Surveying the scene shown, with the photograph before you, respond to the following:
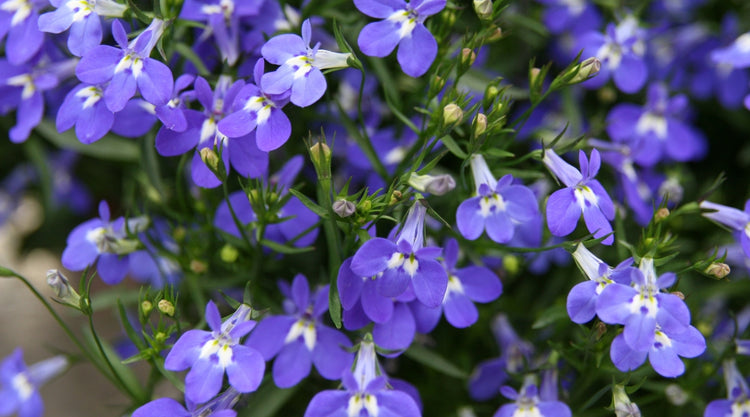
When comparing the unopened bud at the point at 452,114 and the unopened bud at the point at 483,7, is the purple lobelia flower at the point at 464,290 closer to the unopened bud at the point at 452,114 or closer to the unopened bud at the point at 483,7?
the unopened bud at the point at 452,114

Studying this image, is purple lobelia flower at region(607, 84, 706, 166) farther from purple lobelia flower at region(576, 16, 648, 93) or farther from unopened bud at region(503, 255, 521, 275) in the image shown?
unopened bud at region(503, 255, 521, 275)

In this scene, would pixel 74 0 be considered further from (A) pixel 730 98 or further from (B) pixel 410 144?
(A) pixel 730 98

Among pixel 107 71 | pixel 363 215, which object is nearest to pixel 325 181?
pixel 363 215

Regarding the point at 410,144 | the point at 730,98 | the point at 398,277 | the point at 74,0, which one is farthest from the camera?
the point at 730,98

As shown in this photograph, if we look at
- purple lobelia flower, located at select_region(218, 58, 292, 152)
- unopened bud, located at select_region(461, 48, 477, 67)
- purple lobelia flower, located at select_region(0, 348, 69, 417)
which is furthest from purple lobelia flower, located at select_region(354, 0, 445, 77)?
purple lobelia flower, located at select_region(0, 348, 69, 417)

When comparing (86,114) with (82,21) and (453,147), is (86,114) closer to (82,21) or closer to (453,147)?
(82,21)

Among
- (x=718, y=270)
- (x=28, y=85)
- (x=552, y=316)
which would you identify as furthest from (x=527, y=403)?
(x=28, y=85)

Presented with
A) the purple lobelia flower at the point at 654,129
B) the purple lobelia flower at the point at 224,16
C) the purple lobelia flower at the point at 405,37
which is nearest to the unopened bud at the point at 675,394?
the purple lobelia flower at the point at 654,129
